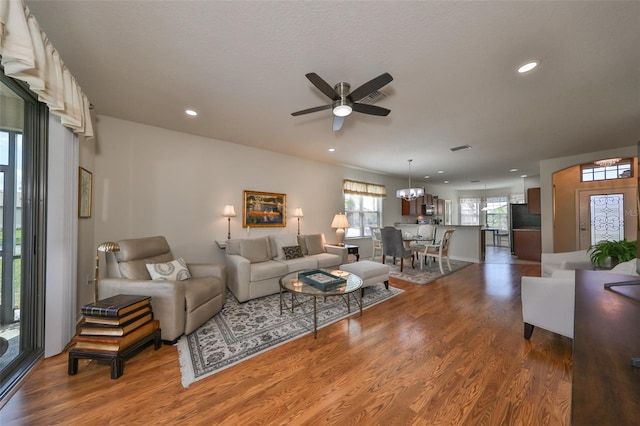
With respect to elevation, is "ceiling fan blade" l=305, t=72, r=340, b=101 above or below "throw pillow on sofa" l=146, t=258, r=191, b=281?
above

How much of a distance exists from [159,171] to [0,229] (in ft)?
6.75

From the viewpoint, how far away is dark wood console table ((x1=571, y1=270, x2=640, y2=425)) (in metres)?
0.49

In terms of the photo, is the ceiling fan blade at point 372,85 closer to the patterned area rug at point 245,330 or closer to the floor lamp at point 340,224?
the patterned area rug at point 245,330

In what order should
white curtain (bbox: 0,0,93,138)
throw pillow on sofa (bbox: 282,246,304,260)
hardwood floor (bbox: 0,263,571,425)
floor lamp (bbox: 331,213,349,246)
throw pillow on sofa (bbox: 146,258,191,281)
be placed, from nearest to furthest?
white curtain (bbox: 0,0,93,138), hardwood floor (bbox: 0,263,571,425), throw pillow on sofa (bbox: 146,258,191,281), throw pillow on sofa (bbox: 282,246,304,260), floor lamp (bbox: 331,213,349,246)

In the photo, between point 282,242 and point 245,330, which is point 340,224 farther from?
point 245,330

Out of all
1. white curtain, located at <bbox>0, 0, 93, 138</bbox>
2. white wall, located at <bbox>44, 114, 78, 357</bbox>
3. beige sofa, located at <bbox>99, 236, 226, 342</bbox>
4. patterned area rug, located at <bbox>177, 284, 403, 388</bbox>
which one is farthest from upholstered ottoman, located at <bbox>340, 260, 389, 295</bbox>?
white curtain, located at <bbox>0, 0, 93, 138</bbox>

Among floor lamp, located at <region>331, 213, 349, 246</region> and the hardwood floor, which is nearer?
the hardwood floor

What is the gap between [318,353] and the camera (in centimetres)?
210

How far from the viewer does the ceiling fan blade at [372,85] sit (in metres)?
1.80

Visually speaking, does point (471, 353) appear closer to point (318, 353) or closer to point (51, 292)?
point (318, 353)

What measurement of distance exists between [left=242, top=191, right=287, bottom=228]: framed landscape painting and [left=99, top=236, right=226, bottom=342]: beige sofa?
5.24 feet

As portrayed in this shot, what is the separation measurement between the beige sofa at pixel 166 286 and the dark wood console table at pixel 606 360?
2603mm

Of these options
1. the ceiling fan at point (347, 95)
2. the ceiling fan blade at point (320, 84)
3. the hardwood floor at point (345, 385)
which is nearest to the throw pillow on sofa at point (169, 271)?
the hardwood floor at point (345, 385)

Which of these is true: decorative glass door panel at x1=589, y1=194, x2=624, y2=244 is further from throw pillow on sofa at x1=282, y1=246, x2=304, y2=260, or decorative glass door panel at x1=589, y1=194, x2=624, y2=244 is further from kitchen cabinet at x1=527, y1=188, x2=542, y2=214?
throw pillow on sofa at x1=282, y1=246, x2=304, y2=260
